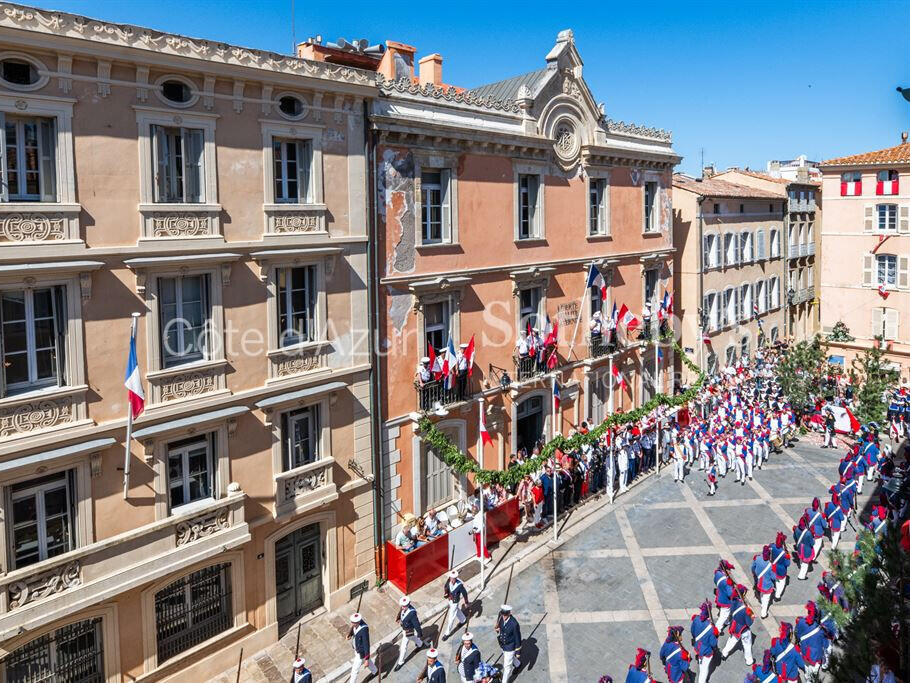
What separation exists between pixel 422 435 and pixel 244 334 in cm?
630

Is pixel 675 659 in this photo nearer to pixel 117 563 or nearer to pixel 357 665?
pixel 357 665

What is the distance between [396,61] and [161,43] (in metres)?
9.37

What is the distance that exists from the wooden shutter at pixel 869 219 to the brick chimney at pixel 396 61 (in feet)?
97.8

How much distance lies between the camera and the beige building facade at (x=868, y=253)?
1449 inches

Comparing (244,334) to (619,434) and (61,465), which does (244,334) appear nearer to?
(61,465)

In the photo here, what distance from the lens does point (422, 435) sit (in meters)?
19.3

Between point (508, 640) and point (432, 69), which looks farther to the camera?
point (432, 69)

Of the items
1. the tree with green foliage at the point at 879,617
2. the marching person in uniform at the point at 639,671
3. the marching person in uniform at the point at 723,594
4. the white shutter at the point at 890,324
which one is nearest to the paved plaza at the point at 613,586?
the marching person in uniform at the point at 723,594

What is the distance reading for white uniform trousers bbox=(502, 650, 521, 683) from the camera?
568 inches

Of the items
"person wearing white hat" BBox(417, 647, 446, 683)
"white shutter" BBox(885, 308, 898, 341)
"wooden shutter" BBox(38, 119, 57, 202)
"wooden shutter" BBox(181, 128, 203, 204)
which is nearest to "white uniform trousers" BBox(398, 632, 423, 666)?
"person wearing white hat" BBox(417, 647, 446, 683)

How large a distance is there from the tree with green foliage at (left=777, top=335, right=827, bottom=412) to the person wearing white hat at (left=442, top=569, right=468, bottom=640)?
20952 millimetres

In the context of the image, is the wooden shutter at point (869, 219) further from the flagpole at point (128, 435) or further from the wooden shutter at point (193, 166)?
the flagpole at point (128, 435)

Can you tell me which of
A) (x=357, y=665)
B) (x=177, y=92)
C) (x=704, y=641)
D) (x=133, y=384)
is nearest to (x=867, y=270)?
(x=704, y=641)

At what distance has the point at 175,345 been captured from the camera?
1427 cm
